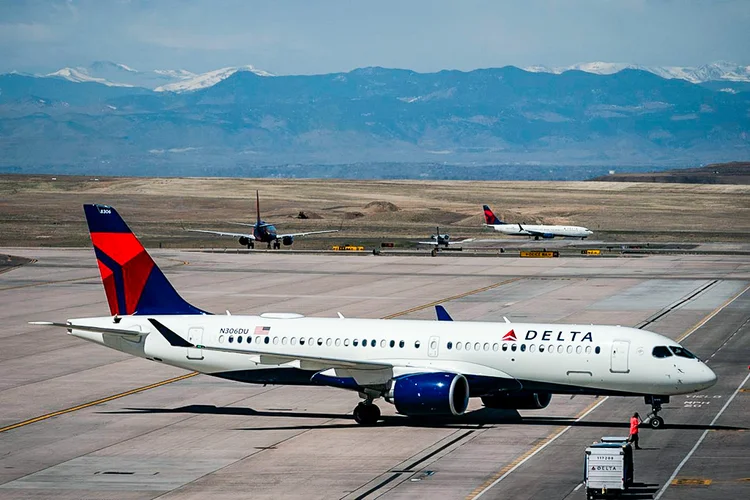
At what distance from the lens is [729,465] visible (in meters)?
36.4

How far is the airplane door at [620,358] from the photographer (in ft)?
134

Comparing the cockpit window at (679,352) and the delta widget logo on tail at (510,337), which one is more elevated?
the delta widget logo on tail at (510,337)

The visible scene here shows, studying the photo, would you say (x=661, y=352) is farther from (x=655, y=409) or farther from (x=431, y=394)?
(x=431, y=394)

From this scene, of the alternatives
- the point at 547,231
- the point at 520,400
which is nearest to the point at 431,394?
the point at 520,400

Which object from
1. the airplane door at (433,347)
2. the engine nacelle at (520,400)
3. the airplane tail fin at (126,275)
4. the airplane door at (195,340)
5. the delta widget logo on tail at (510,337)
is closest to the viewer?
the delta widget logo on tail at (510,337)

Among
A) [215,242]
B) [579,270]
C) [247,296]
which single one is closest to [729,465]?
[247,296]

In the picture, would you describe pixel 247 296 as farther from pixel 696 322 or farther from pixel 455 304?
pixel 696 322

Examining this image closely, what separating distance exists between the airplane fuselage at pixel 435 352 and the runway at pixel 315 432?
70.2 inches

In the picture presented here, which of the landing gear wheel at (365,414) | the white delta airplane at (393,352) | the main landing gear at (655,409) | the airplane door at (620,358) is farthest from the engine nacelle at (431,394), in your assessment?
the main landing gear at (655,409)

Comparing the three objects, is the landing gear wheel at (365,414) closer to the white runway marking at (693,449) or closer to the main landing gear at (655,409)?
the main landing gear at (655,409)

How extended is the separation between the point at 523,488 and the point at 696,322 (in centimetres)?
4189

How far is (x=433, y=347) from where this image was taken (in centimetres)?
4284

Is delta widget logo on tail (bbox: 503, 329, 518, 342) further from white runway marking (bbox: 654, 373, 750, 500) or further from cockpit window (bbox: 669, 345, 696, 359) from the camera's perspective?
white runway marking (bbox: 654, 373, 750, 500)

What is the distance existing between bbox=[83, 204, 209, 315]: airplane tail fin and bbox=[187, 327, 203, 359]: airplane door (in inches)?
62.5
